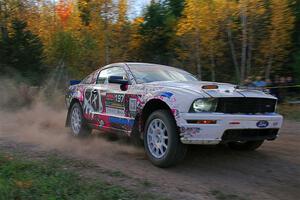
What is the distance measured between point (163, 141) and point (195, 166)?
635 mm

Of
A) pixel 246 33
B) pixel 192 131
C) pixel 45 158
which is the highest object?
pixel 246 33

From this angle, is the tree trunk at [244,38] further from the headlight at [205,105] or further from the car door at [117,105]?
the headlight at [205,105]

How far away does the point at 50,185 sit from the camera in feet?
18.6

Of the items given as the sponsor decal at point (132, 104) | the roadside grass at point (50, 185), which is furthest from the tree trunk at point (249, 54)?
the roadside grass at point (50, 185)

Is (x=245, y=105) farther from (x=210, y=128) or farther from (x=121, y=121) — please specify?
(x=121, y=121)

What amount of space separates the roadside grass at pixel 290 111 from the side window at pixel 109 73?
571cm

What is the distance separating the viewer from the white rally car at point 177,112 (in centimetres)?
643

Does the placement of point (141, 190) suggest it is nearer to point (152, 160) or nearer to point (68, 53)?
point (152, 160)

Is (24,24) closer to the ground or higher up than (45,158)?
higher up

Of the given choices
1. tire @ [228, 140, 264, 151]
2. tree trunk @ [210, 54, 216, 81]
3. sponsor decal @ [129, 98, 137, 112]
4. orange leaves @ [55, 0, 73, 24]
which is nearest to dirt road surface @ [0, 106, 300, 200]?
tire @ [228, 140, 264, 151]

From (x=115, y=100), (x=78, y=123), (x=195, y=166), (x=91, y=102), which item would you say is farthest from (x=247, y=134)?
(x=78, y=123)

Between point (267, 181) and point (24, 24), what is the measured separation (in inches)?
567

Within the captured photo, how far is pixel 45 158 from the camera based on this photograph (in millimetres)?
7602

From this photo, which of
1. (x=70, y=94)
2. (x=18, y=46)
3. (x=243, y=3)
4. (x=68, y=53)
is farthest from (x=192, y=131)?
(x=18, y=46)
